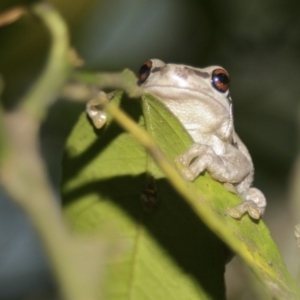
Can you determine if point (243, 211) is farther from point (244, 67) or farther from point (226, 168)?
point (244, 67)

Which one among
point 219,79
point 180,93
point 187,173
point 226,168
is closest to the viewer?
point 187,173

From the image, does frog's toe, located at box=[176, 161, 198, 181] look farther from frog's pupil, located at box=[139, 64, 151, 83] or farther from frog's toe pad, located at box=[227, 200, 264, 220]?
frog's pupil, located at box=[139, 64, 151, 83]

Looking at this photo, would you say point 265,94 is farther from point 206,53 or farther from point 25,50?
point 25,50

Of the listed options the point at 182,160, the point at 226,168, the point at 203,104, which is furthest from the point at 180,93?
the point at 182,160

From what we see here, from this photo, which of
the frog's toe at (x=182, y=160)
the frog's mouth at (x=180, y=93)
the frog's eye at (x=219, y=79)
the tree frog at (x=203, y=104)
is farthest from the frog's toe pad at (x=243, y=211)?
the frog's eye at (x=219, y=79)

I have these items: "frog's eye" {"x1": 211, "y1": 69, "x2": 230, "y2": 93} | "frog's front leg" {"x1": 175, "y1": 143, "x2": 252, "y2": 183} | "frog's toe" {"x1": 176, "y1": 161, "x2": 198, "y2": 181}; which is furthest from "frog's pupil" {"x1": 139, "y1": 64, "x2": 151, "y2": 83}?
"frog's toe" {"x1": 176, "y1": 161, "x2": 198, "y2": 181}

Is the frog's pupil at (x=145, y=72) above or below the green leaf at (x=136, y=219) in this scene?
below

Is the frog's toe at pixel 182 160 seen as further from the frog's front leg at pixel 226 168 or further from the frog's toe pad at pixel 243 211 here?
the frog's toe pad at pixel 243 211
